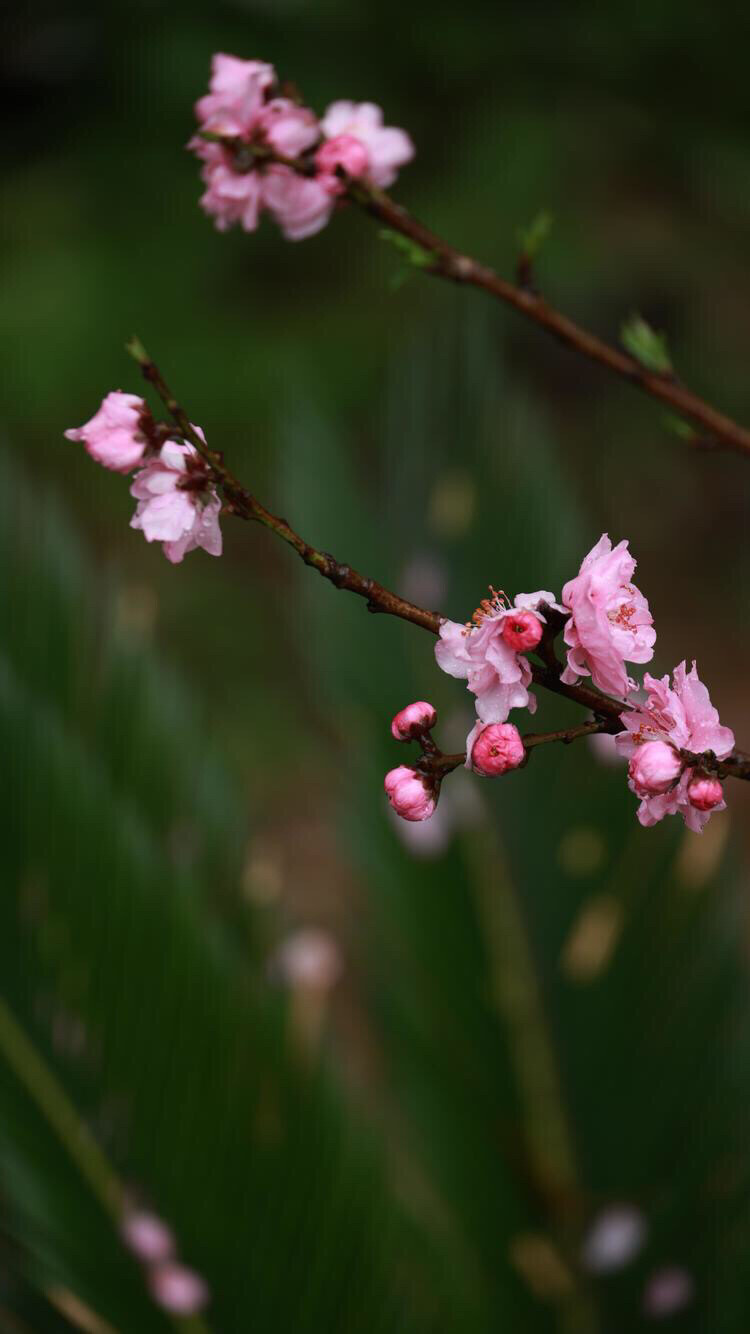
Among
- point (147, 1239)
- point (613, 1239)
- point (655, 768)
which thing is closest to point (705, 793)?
point (655, 768)

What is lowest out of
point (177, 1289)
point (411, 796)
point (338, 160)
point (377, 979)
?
point (177, 1289)

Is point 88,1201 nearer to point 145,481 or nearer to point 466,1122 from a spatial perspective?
point 466,1122

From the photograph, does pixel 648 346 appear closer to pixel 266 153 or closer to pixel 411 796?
pixel 266 153

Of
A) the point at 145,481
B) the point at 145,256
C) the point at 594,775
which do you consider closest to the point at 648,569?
the point at 145,256

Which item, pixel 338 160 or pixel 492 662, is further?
pixel 338 160

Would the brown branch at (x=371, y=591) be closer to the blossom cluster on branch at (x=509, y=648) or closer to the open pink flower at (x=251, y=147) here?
the blossom cluster on branch at (x=509, y=648)
